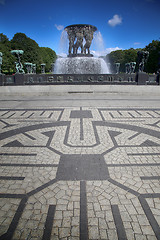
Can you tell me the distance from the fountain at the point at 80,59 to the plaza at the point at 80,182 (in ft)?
61.3

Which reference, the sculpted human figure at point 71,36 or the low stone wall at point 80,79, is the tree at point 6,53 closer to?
the sculpted human figure at point 71,36

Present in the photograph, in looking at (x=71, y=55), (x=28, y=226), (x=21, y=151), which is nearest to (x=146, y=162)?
(x=28, y=226)

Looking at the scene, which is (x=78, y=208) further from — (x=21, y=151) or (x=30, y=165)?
(x=21, y=151)

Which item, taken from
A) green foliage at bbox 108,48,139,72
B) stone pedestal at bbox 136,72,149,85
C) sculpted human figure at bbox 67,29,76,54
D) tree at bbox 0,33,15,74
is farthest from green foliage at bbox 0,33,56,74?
green foliage at bbox 108,48,139,72

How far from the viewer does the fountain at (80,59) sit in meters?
23.5

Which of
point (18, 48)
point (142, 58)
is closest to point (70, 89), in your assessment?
point (142, 58)

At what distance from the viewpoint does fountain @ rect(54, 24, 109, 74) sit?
23.5m

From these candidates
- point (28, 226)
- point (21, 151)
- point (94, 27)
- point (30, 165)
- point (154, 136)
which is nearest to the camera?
point (28, 226)

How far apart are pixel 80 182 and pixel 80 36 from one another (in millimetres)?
25457

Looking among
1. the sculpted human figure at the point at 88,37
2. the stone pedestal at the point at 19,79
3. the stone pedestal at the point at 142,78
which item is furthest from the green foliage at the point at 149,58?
the stone pedestal at the point at 19,79

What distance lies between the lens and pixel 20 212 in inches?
106

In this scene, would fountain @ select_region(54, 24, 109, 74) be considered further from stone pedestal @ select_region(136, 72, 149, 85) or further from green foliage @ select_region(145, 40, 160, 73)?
green foliage @ select_region(145, 40, 160, 73)

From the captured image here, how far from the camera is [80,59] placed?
23.3 meters

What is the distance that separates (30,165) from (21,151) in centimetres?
91
